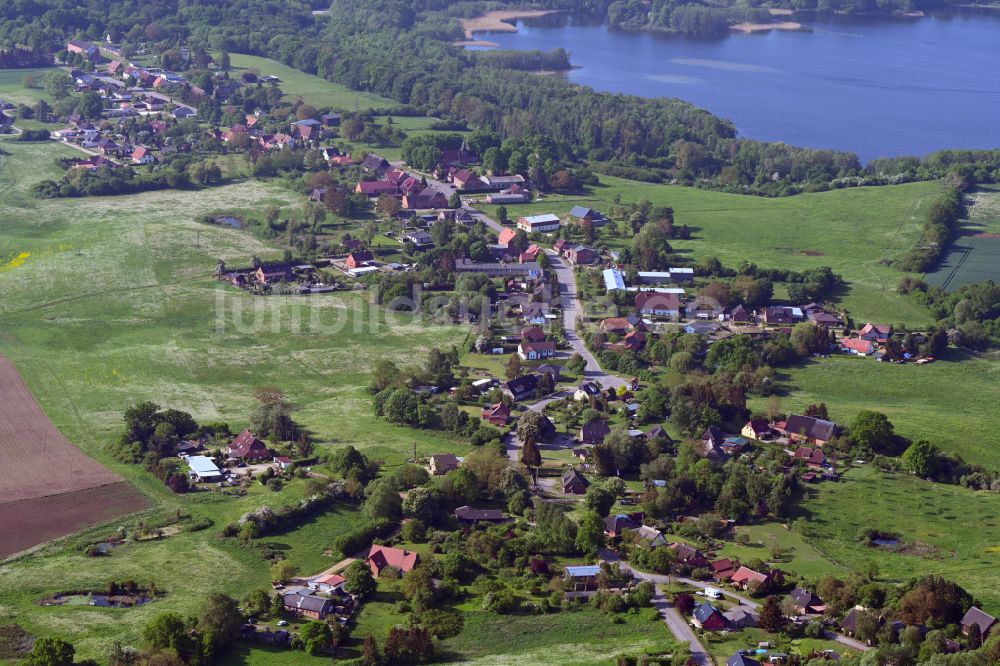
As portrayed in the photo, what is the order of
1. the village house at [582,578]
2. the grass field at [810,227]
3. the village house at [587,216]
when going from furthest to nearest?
the village house at [587,216], the grass field at [810,227], the village house at [582,578]

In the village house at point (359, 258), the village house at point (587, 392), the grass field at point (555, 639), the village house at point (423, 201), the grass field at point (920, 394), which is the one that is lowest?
the grass field at point (555, 639)

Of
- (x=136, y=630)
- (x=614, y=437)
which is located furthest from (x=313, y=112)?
(x=136, y=630)

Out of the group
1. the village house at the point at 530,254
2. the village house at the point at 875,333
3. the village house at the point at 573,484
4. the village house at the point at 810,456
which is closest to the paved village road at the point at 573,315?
the village house at the point at 530,254

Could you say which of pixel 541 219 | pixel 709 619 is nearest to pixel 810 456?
pixel 709 619

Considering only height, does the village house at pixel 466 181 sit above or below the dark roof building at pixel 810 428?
above

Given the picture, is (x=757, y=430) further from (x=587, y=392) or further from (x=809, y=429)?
(x=587, y=392)

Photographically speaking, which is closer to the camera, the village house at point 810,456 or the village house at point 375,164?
the village house at point 810,456

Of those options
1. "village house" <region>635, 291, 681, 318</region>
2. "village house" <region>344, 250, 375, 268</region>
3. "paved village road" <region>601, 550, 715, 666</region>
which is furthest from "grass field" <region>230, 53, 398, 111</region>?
"paved village road" <region>601, 550, 715, 666</region>

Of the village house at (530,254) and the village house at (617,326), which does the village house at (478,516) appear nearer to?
the village house at (617,326)
